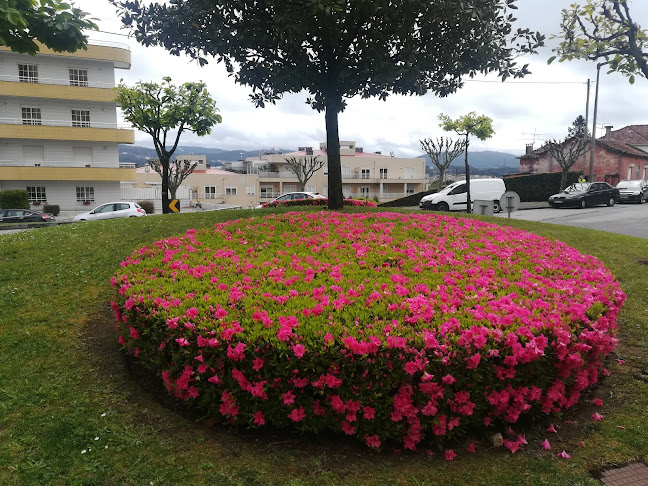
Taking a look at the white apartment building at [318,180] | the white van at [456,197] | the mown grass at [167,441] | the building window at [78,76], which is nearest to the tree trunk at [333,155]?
the mown grass at [167,441]

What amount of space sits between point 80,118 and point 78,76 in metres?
3.18

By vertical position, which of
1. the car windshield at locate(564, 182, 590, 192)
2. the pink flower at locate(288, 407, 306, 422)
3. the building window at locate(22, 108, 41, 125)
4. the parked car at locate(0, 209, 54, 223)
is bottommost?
the pink flower at locate(288, 407, 306, 422)

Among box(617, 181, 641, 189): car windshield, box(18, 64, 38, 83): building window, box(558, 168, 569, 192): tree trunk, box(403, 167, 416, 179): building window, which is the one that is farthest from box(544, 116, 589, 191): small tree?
box(18, 64, 38, 83): building window

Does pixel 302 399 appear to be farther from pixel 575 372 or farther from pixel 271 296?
pixel 575 372

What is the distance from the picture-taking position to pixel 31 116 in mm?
33906

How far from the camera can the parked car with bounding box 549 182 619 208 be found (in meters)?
29.0

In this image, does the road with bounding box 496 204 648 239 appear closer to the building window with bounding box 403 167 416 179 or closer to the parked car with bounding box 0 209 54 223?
the parked car with bounding box 0 209 54 223

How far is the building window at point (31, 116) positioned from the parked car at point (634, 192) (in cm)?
4361

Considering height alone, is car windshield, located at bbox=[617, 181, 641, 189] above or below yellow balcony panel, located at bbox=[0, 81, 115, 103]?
below

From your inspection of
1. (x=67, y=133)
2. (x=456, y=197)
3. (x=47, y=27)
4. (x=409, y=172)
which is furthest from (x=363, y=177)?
(x=47, y=27)

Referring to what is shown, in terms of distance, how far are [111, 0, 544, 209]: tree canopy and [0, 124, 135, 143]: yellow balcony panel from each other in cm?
2634

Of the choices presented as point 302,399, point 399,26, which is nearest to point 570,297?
point 302,399

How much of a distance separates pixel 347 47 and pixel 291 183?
190ft

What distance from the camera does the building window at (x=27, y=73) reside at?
3319cm
